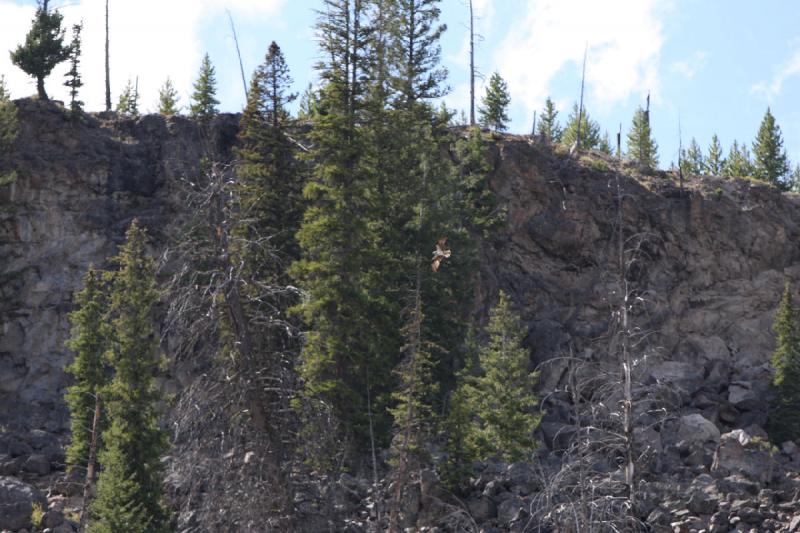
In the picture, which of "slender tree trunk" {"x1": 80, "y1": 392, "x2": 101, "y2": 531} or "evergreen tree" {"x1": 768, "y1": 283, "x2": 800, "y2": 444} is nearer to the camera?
"slender tree trunk" {"x1": 80, "y1": 392, "x2": 101, "y2": 531}

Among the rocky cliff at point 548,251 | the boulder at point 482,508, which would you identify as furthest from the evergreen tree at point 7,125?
the boulder at point 482,508

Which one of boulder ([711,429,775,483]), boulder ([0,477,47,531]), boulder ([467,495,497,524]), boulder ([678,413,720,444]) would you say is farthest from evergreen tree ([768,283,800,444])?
boulder ([0,477,47,531])

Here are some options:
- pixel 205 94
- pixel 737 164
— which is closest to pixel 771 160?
pixel 737 164

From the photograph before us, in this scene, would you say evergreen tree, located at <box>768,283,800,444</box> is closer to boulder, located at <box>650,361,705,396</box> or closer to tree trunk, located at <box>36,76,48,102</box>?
boulder, located at <box>650,361,705,396</box>

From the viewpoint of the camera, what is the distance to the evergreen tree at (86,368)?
A: 107 ft

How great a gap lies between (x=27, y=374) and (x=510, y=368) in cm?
2226

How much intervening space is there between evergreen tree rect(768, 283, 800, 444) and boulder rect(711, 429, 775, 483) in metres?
5.02

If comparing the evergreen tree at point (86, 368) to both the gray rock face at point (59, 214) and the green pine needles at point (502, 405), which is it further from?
the green pine needles at point (502, 405)

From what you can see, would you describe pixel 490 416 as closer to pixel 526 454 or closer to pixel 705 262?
pixel 526 454

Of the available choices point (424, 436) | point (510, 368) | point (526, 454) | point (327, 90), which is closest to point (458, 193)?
point (327, 90)

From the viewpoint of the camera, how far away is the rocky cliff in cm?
4375

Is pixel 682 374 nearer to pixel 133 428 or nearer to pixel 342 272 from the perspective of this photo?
pixel 342 272

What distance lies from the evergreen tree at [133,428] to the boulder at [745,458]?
62.2ft

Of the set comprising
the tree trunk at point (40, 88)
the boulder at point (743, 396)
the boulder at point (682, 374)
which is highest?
the tree trunk at point (40, 88)
